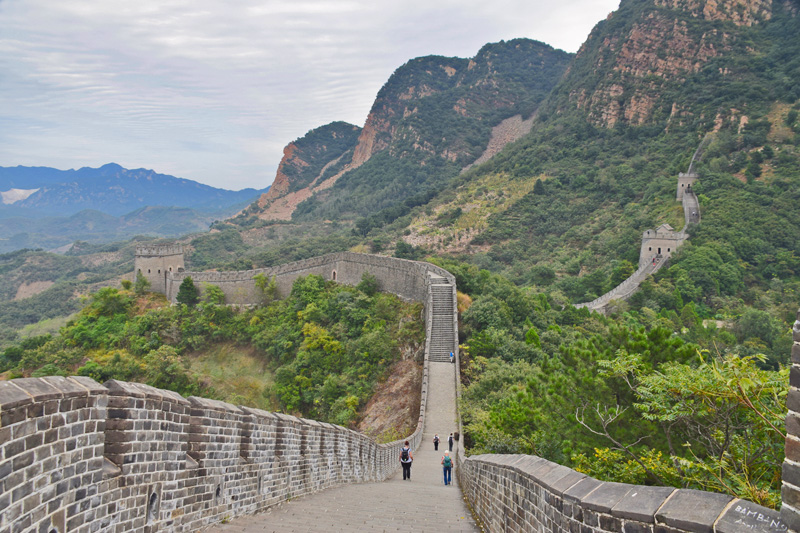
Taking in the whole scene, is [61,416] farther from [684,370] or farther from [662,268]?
[662,268]

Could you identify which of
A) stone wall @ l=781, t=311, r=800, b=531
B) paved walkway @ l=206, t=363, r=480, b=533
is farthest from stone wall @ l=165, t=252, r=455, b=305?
stone wall @ l=781, t=311, r=800, b=531

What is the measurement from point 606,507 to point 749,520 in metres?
0.90

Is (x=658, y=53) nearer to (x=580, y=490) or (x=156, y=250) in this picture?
(x=156, y=250)

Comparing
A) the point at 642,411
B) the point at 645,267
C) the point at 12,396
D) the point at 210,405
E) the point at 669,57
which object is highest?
the point at 669,57

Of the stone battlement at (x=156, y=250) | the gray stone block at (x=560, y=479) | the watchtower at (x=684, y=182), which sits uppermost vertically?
the watchtower at (x=684, y=182)

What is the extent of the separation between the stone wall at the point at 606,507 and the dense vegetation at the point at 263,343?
1683cm

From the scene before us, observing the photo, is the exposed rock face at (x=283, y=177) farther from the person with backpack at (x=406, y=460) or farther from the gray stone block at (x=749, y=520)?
the gray stone block at (x=749, y=520)

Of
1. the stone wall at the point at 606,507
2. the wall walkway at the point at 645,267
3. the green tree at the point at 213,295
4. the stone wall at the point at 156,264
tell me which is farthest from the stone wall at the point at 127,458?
the stone wall at the point at 156,264

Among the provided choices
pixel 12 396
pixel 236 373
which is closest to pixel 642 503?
pixel 12 396

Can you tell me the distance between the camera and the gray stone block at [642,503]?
308 centimetres

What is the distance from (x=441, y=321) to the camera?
24266mm

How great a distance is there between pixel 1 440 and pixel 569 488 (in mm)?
3854

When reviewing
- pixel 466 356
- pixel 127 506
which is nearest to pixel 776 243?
pixel 466 356

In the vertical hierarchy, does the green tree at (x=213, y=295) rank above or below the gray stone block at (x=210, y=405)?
below
